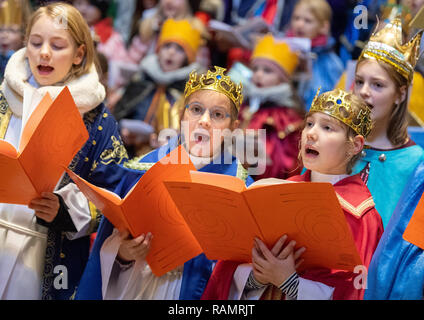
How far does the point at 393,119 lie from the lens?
108 inches

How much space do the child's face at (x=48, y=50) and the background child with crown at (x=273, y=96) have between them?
70.8 inches

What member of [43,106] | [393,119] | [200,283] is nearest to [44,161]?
[43,106]

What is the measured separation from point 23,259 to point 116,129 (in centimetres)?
64

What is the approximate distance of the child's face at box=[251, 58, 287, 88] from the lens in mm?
4277

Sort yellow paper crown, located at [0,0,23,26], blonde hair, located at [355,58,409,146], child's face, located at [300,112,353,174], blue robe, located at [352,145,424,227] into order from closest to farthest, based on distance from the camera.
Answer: child's face, located at [300,112,353,174], blue robe, located at [352,145,424,227], blonde hair, located at [355,58,409,146], yellow paper crown, located at [0,0,23,26]

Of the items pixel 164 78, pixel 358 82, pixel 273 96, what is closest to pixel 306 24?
pixel 273 96

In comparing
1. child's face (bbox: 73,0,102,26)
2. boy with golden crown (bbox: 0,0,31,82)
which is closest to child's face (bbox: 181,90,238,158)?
boy with golden crown (bbox: 0,0,31,82)

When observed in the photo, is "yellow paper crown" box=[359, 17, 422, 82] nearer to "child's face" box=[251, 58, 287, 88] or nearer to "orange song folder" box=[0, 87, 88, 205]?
"orange song folder" box=[0, 87, 88, 205]

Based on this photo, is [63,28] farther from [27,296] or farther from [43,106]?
[27,296]

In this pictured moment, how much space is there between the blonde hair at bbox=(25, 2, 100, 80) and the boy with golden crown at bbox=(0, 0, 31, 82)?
1.02 m

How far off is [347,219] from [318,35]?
9.21ft

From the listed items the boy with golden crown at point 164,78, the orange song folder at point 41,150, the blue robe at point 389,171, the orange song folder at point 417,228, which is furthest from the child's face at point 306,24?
the orange song folder at point 417,228

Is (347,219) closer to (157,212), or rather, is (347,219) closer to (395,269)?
(395,269)

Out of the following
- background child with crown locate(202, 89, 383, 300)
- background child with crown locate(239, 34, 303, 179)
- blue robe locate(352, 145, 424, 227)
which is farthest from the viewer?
background child with crown locate(239, 34, 303, 179)
